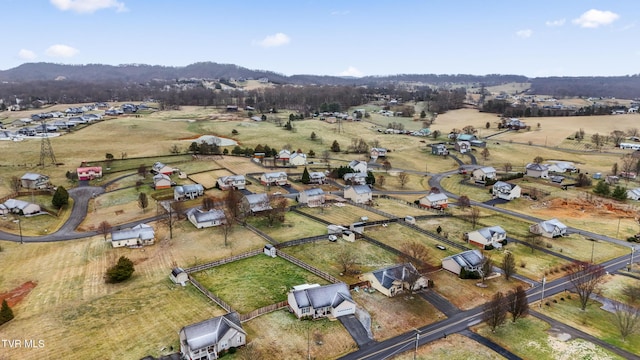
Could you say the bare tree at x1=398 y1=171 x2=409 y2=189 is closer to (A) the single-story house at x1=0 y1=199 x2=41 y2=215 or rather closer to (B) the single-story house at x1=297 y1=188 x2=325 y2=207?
(B) the single-story house at x1=297 y1=188 x2=325 y2=207

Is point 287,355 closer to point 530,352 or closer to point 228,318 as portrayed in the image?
point 228,318

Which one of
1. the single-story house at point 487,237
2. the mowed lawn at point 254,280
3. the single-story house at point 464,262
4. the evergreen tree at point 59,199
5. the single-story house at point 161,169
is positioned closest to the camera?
the mowed lawn at point 254,280

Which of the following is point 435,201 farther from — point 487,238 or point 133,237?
point 133,237

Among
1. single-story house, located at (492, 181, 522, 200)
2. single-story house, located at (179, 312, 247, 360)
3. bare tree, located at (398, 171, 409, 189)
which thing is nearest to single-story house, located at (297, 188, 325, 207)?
bare tree, located at (398, 171, 409, 189)

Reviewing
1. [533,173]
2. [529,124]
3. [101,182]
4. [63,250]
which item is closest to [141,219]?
[63,250]

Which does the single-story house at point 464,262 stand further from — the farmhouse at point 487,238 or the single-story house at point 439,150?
the single-story house at point 439,150

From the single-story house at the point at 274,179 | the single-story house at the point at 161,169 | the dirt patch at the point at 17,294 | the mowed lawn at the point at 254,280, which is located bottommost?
the dirt patch at the point at 17,294

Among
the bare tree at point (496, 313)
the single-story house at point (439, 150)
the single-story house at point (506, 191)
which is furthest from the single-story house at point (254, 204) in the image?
the single-story house at point (439, 150)

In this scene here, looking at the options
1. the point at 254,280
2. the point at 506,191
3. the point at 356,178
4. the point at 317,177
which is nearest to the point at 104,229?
the point at 254,280
